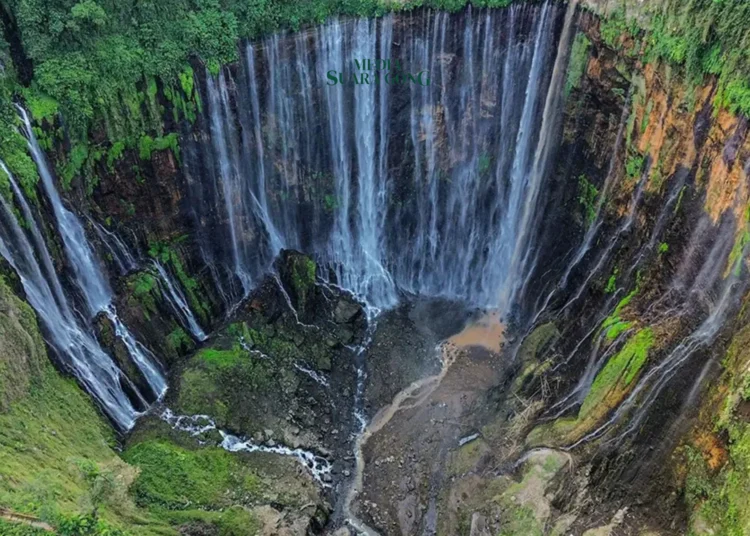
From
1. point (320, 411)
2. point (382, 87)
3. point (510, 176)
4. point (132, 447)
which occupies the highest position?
point (382, 87)

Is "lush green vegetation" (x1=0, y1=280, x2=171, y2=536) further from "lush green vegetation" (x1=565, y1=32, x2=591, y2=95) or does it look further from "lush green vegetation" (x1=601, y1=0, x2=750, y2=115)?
"lush green vegetation" (x1=565, y1=32, x2=591, y2=95)

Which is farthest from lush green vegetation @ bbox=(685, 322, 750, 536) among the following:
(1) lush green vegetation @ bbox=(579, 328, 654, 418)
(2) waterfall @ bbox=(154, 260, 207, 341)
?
(2) waterfall @ bbox=(154, 260, 207, 341)

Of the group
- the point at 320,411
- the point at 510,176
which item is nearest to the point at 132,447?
the point at 320,411

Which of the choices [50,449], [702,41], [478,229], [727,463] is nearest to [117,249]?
[50,449]

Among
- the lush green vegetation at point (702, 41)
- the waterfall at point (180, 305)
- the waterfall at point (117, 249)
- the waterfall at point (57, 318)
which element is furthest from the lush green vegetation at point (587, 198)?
the waterfall at point (57, 318)

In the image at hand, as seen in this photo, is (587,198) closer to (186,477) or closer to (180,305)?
(180,305)

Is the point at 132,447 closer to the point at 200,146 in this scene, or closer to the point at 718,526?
the point at 200,146

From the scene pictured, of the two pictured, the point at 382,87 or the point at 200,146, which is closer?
the point at 200,146
